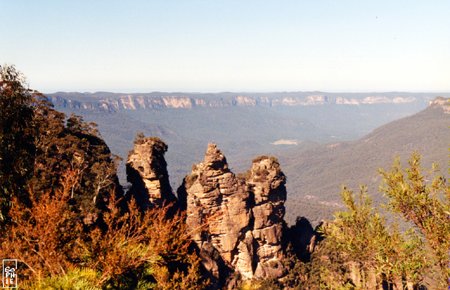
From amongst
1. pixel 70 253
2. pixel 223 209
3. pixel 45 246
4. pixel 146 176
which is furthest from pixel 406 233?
pixel 146 176

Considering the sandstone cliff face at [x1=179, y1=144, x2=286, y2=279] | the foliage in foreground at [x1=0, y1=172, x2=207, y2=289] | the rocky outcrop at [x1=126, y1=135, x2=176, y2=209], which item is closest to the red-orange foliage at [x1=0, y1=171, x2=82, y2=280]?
the foliage in foreground at [x1=0, y1=172, x2=207, y2=289]

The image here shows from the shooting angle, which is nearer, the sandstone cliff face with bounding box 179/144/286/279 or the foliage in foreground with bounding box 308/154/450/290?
the foliage in foreground with bounding box 308/154/450/290

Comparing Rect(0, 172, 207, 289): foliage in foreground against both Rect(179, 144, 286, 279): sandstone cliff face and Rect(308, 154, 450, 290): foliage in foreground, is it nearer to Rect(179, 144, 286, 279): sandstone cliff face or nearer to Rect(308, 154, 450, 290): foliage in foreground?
Rect(308, 154, 450, 290): foliage in foreground

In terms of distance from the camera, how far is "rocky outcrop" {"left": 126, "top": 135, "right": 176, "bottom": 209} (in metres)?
53.5

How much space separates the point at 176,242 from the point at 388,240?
10.1 metres

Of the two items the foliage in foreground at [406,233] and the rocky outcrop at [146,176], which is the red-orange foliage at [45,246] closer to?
the foliage in foreground at [406,233]

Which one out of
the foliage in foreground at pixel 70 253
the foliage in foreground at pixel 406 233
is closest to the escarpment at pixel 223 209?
the foliage in foreground at pixel 406 233

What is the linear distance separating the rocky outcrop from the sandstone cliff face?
180 inches

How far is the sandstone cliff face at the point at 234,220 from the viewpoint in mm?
53781

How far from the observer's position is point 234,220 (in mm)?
54500

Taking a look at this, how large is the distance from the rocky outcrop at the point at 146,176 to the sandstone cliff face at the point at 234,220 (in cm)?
458

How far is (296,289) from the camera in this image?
5288cm

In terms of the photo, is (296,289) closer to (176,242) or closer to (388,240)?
(388,240)

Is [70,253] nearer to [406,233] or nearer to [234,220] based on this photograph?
[406,233]
